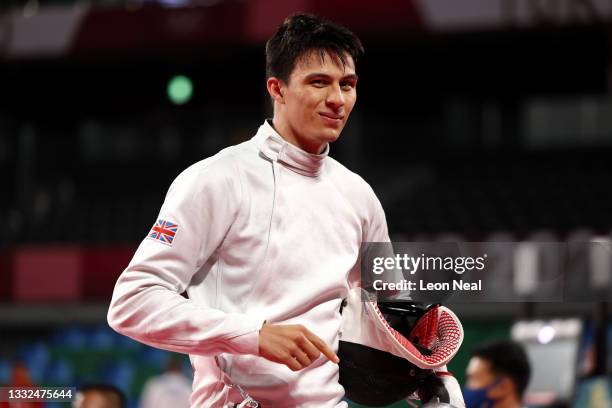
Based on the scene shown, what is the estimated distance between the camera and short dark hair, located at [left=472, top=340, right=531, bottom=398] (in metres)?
1.96

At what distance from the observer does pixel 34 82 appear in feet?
38.3

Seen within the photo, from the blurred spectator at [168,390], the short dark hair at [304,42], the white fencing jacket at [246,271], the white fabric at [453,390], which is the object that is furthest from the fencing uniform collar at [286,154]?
the blurred spectator at [168,390]

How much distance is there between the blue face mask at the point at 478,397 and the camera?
1.96 m

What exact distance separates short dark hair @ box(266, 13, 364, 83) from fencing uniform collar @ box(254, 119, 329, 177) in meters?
0.12

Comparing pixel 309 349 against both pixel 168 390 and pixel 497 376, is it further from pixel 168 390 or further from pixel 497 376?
pixel 168 390

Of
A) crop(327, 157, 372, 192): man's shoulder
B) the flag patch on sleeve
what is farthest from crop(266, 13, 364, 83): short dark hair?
the flag patch on sleeve

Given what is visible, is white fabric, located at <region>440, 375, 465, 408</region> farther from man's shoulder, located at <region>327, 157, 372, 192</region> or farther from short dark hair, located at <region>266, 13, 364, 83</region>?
short dark hair, located at <region>266, 13, 364, 83</region>

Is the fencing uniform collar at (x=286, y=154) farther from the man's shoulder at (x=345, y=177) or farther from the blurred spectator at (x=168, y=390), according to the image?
the blurred spectator at (x=168, y=390)

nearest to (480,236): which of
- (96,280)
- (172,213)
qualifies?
(96,280)

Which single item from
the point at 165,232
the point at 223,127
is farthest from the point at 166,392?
the point at 223,127

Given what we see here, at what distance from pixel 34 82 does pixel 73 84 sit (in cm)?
48

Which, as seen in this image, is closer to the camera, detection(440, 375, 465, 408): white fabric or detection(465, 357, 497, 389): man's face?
detection(440, 375, 465, 408): white fabric

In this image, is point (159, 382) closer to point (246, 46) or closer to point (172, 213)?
point (172, 213)

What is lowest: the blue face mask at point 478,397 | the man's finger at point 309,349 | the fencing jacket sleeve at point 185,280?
the blue face mask at point 478,397
